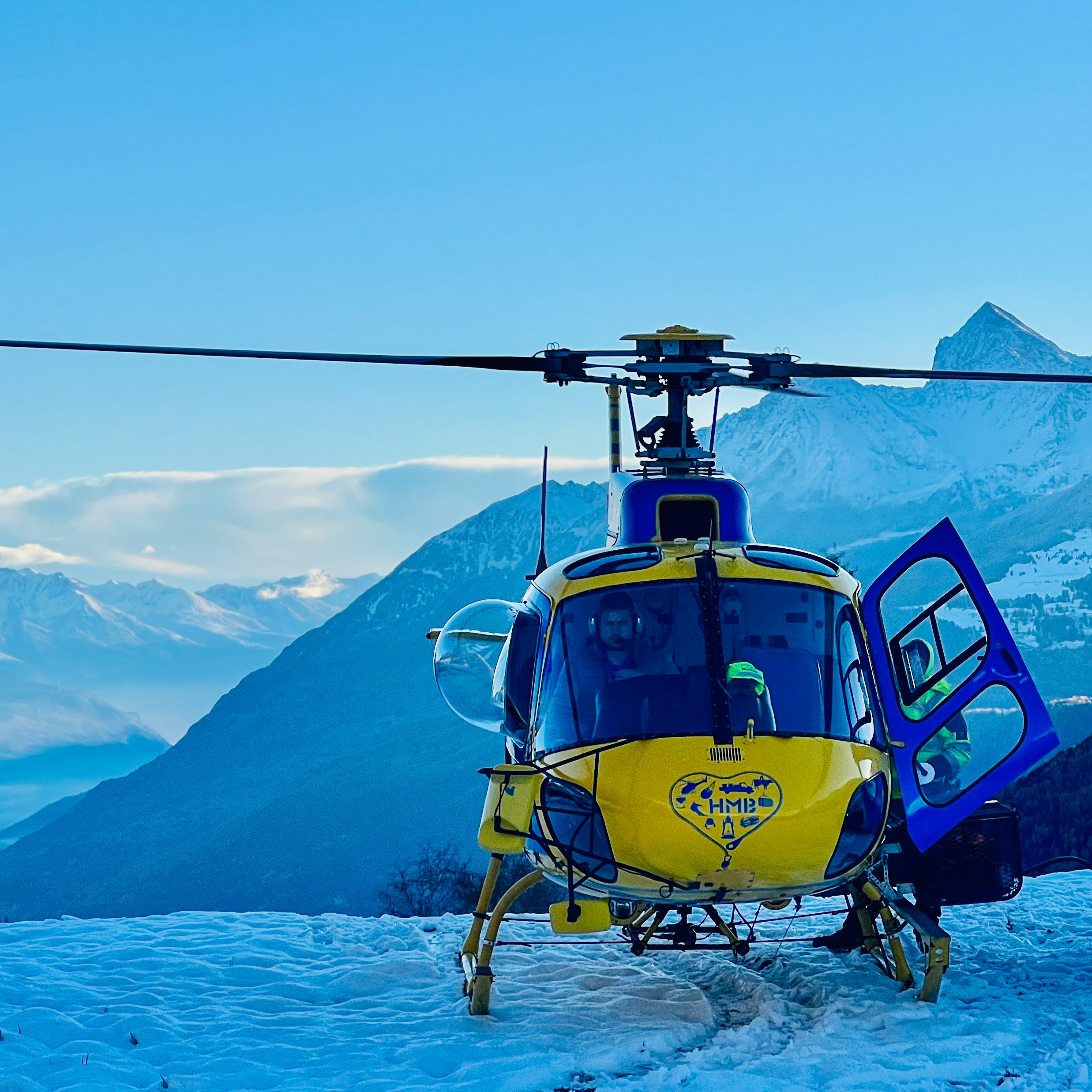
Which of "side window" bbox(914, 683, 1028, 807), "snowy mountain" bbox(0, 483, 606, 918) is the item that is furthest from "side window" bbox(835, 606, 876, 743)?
"snowy mountain" bbox(0, 483, 606, 918)

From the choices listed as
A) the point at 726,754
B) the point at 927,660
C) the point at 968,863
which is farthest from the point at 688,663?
the point at 968,863

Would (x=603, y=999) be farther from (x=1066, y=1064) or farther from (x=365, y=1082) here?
(x=1066, y=1064)

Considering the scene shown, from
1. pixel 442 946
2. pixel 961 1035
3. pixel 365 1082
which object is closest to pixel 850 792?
pixel 961 1035

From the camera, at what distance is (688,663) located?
7387mm

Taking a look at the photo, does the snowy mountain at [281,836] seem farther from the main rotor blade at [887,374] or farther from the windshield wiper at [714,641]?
the windshield wiper at [714,641]

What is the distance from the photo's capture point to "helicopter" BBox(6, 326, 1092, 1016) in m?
6.95

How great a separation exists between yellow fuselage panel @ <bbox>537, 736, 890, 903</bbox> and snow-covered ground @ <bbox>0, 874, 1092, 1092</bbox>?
937 mm

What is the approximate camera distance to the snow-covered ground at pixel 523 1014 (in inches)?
271

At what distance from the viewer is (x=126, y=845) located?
178 meters

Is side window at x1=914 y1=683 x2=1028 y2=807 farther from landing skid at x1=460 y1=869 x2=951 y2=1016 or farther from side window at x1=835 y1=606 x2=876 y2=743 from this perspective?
landing skid at x1=460 y1=869 x2=951 y2=1016

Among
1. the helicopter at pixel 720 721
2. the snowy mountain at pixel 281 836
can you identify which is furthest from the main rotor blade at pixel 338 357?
the snowy mountain at pixel 281 836

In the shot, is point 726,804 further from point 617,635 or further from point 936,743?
point 936,743

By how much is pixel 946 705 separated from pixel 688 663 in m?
1.70

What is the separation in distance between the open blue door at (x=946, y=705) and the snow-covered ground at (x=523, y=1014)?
1.23 m
